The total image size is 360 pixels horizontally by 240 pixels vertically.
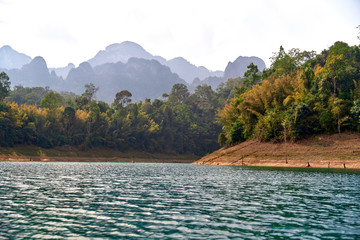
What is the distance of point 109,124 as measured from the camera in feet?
405

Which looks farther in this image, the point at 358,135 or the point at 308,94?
the point at 308,94

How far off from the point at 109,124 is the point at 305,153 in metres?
81.4

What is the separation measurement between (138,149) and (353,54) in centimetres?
8224

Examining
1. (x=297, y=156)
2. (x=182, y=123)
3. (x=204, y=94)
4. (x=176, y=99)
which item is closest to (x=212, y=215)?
(x=297, y=156)

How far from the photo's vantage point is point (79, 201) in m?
17.3

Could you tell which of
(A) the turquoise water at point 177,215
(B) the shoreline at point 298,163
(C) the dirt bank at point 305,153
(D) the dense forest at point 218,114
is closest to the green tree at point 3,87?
A: (D) the dense forest at point 218,114

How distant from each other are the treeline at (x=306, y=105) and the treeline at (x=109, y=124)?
39.1 metres

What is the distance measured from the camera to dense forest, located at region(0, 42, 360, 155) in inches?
2630

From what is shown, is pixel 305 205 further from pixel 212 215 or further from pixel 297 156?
pixel 297 156

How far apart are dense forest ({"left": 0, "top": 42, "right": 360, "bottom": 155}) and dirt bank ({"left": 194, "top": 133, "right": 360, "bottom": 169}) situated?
2680 millimetres

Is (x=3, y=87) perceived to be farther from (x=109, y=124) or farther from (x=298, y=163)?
(x=298, y=163)

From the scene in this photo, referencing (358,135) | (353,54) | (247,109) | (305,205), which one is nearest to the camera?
(305,205)

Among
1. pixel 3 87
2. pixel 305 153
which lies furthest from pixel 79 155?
pixel 305 153

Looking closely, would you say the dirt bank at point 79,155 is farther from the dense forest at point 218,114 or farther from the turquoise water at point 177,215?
the turquoise water at point 177,215
